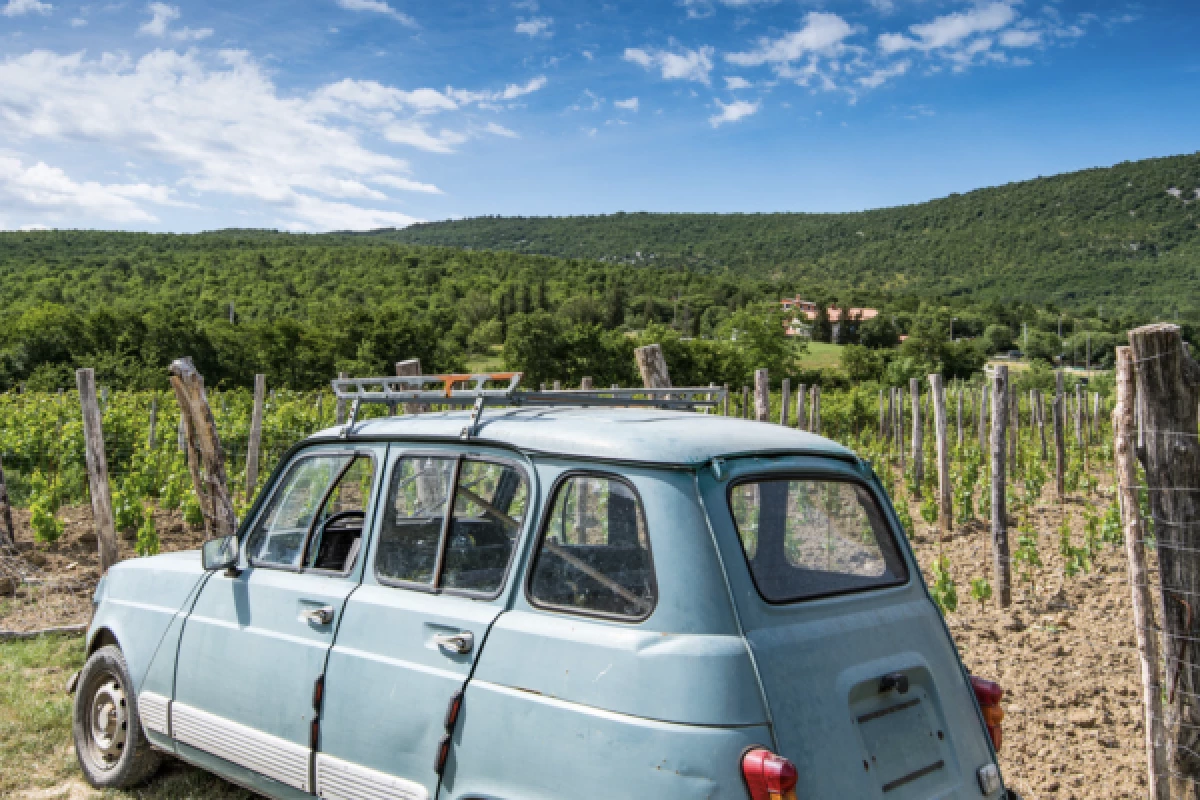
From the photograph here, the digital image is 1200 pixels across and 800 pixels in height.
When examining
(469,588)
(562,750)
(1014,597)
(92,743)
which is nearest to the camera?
(562,750)

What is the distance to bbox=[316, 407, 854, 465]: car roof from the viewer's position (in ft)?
8.68

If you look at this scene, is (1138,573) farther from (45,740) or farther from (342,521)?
(45,740)

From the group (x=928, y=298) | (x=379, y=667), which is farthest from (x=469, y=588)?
(x=928, y=298)

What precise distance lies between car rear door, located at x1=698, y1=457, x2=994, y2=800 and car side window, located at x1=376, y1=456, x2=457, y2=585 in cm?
111

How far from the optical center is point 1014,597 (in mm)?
8453

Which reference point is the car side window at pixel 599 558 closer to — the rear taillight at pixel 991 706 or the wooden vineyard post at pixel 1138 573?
the rear taillight at pixel 991 706

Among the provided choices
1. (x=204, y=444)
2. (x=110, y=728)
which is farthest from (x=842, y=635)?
(x=204, y=444)

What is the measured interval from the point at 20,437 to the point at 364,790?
16.0 meters

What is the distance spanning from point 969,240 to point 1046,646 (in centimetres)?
15417

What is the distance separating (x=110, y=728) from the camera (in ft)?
14.4

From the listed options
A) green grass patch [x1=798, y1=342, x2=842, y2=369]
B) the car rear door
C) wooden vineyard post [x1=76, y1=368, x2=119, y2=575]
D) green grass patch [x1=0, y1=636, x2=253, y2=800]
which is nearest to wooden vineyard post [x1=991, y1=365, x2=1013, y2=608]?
the car rear door

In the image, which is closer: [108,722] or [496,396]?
[496,396]

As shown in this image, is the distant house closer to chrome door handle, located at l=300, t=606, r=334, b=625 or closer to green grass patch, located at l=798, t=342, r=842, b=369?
green grass patch, located at l=798, t=342, r=842, b=369

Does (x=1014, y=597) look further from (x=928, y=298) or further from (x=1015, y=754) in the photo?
(x=928, y=298)
